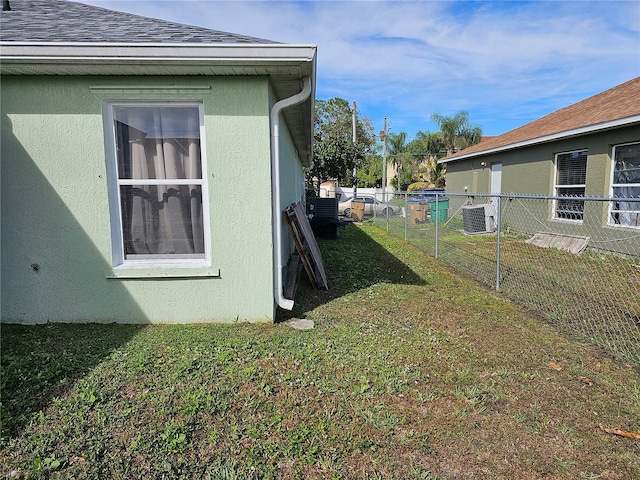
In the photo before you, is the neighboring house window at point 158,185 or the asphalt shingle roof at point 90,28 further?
the neighboring house window at point 158,185

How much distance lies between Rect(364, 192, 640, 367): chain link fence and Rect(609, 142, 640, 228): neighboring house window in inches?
1.2

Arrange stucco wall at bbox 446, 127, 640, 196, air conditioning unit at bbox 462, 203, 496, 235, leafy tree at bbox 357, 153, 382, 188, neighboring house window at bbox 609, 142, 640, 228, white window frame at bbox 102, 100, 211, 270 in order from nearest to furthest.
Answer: white window frame at bbox 102, 100, 211, 270 → neighboring house window at bbox 609, 142, 640, 228 → stucco wall at bbox 446, 127, 640, 196 → air conditioning unit at bbox 462, 203, 496, 235 → leafy tree at bbox 357, 153, 382, 188

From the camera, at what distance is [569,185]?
1062 cm

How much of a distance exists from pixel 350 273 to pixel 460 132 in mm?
35832

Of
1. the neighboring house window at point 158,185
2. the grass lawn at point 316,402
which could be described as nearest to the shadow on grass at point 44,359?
the grass lawn at point 316,402

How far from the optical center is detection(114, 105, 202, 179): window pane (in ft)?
14.0

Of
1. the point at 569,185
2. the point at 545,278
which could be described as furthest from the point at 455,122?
the point at 545,278

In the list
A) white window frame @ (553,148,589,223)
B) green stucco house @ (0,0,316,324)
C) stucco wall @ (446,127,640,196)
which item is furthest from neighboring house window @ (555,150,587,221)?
green stucco house @ (0,0,316,324)

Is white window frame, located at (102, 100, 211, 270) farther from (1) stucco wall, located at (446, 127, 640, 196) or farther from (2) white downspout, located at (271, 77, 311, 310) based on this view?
(1) stucco wall, located at (446, 127, 640, 196)

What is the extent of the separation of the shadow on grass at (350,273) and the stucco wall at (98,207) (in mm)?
908

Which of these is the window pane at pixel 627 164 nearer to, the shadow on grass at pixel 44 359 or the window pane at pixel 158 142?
the window pane at pixel 158 142

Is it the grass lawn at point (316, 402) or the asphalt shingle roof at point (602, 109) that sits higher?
the asphalt shingle roof at point (602, 109)

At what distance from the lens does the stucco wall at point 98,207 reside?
13.5 feet

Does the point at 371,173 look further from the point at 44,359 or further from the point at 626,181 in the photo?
the point at 44,359
